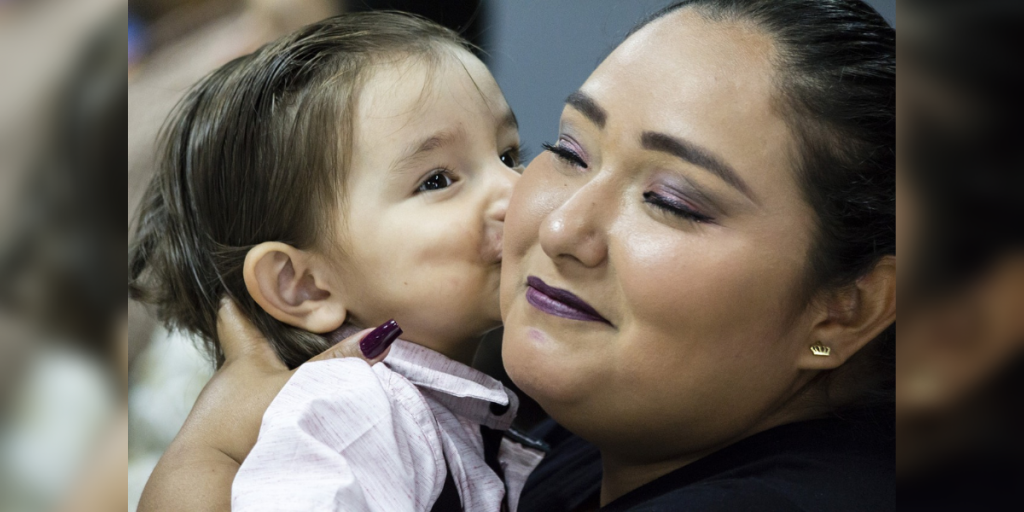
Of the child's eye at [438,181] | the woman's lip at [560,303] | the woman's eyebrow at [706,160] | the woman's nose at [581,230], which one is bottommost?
the woman's lip at [560,303]

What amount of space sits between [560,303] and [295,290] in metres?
0.31

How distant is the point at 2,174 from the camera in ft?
2.15

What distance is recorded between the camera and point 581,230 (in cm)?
69

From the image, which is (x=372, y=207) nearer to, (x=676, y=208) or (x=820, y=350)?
(x=676, y=208)

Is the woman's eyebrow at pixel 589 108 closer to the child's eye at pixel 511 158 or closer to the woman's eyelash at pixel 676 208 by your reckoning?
the woman's eyelash at pixel 676 208

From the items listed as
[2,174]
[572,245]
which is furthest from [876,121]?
[2,174]

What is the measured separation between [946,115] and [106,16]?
0.62 meters

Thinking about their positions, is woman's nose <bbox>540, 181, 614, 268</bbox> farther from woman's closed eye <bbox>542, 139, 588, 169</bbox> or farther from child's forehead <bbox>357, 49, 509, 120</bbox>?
child's forehead <bbox>357, 49, 509, 120</bbox>

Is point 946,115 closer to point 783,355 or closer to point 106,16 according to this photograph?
point 783,355

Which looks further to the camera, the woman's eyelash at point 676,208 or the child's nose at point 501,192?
the child's nose at point 501,192

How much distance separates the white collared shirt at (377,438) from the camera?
0.62 metres

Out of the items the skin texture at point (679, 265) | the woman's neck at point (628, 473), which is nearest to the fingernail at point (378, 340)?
the skin texture at point (679, 265)

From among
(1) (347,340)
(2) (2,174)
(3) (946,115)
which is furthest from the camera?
(1) (347,340)

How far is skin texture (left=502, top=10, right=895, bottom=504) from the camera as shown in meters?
0.66
